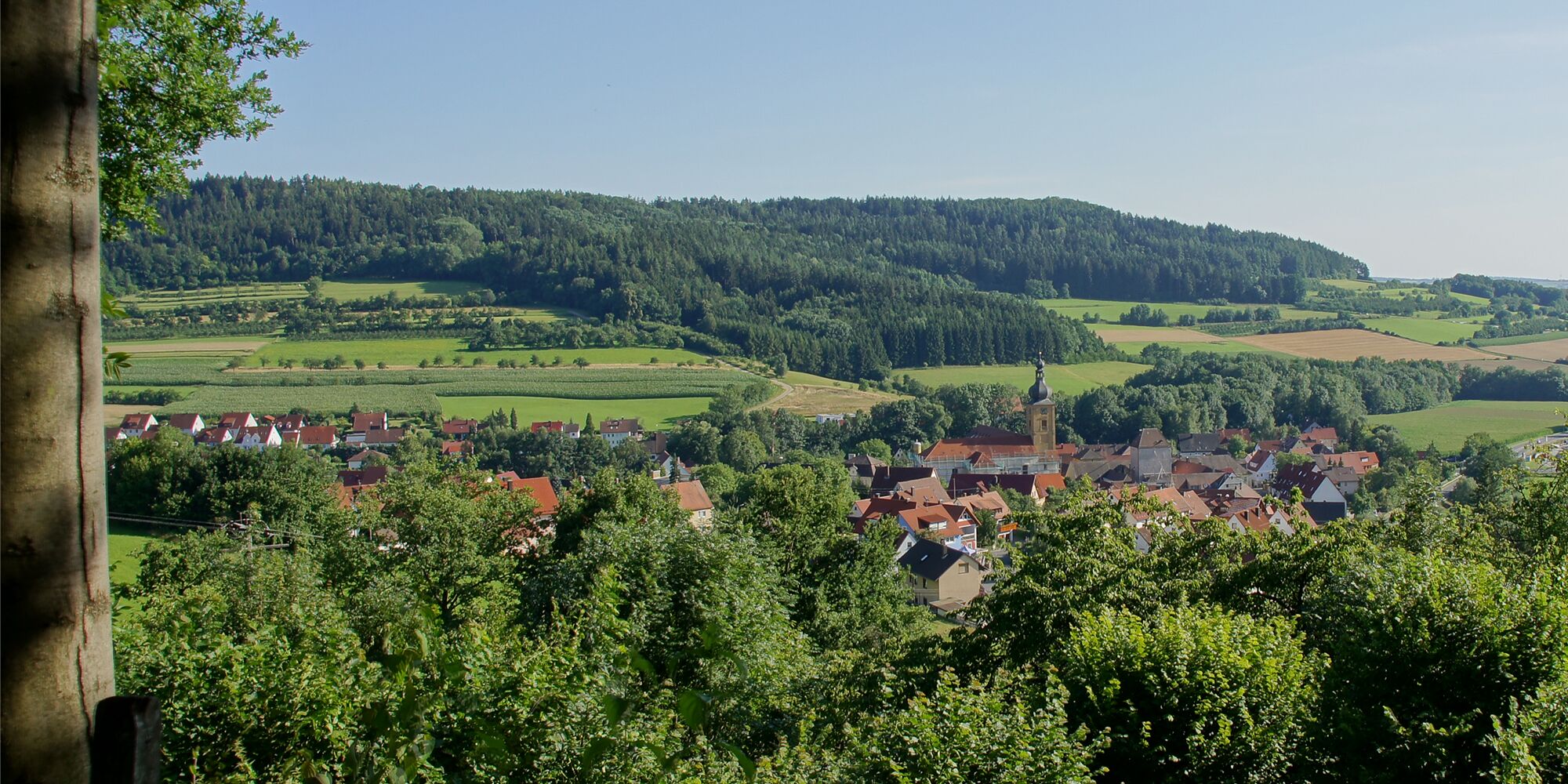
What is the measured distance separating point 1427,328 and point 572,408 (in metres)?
103

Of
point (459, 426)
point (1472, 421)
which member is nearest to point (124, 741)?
point (459, 426)

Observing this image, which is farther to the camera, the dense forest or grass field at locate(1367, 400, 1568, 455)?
the dense forest

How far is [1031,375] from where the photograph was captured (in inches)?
4793

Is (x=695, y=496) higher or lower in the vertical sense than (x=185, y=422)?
lower

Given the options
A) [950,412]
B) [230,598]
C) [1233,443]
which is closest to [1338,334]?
[1233,443]

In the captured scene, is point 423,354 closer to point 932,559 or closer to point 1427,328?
point 932,559

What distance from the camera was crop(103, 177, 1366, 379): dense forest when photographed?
128250mm

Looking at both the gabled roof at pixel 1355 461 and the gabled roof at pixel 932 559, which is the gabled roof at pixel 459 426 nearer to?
the gabled roof at pixel 932 559

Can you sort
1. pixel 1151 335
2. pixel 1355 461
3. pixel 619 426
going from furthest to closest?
pixel 1151 335, pixel 619 426, pixel 1355 461

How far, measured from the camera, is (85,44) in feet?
6.98

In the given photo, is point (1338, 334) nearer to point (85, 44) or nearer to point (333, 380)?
point (333, 380)

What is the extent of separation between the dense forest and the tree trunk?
120 m

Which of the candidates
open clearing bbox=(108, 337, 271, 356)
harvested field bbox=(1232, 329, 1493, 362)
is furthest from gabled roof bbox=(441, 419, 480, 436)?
harvested field bbox=(1232, 329, 1493, 362)

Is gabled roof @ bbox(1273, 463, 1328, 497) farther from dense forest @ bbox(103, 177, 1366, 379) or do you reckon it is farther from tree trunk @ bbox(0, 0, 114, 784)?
tree trunk @ bbox(0, 0, 114, 784)
